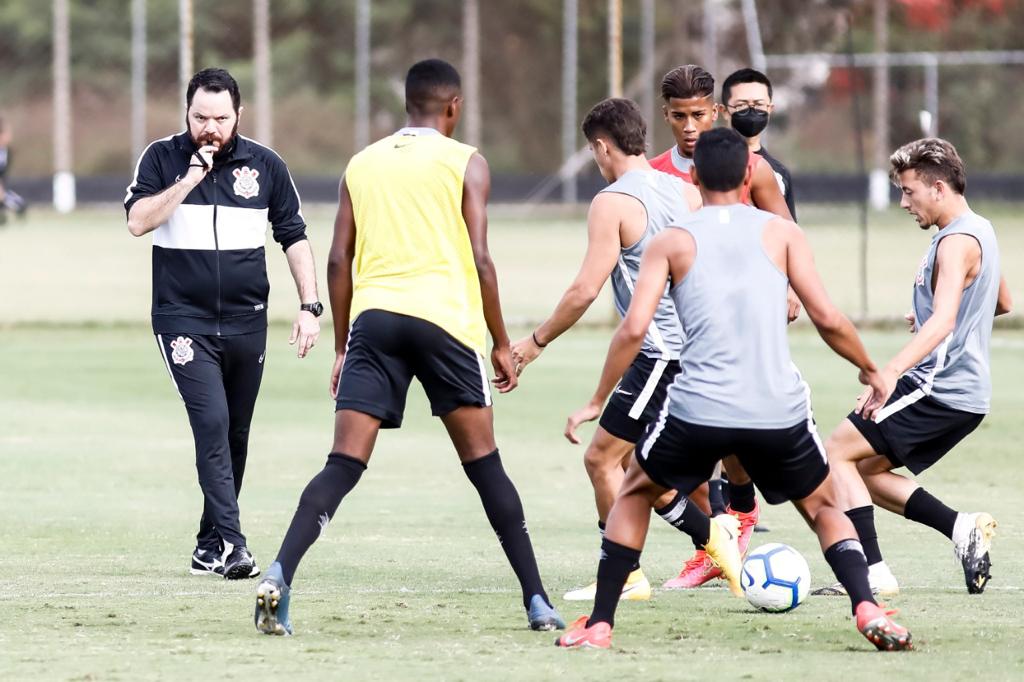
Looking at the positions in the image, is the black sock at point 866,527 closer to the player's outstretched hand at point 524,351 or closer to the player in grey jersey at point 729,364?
the player in grey jersey at point 729,364

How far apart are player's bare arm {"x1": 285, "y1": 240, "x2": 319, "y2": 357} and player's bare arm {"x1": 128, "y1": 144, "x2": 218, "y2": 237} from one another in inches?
22.2

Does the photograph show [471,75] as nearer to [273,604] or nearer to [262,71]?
[262,71]

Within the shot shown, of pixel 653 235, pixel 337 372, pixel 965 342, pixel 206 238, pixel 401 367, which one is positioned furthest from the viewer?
pixel 206 238

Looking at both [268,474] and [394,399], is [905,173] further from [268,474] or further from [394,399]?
[268,474]

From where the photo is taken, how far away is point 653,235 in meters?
7.17

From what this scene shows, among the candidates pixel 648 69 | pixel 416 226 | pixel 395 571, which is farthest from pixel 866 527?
pixel 648 69

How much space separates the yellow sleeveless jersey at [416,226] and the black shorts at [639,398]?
0.99 meters

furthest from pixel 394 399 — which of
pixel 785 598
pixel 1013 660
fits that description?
pixel 1013 660

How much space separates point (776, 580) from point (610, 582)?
980mm

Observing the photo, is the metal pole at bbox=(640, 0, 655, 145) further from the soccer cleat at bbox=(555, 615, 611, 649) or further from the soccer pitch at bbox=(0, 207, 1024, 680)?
the soccer cleat at bbox=(555, 615, 611, 649)

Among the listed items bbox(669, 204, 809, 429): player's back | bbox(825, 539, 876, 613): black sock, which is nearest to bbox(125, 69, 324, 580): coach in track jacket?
bbox(669, 204, 809, 429): player's back

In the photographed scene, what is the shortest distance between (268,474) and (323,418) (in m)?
2.86

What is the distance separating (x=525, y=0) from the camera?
6034cm

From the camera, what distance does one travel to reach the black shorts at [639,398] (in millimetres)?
7383
